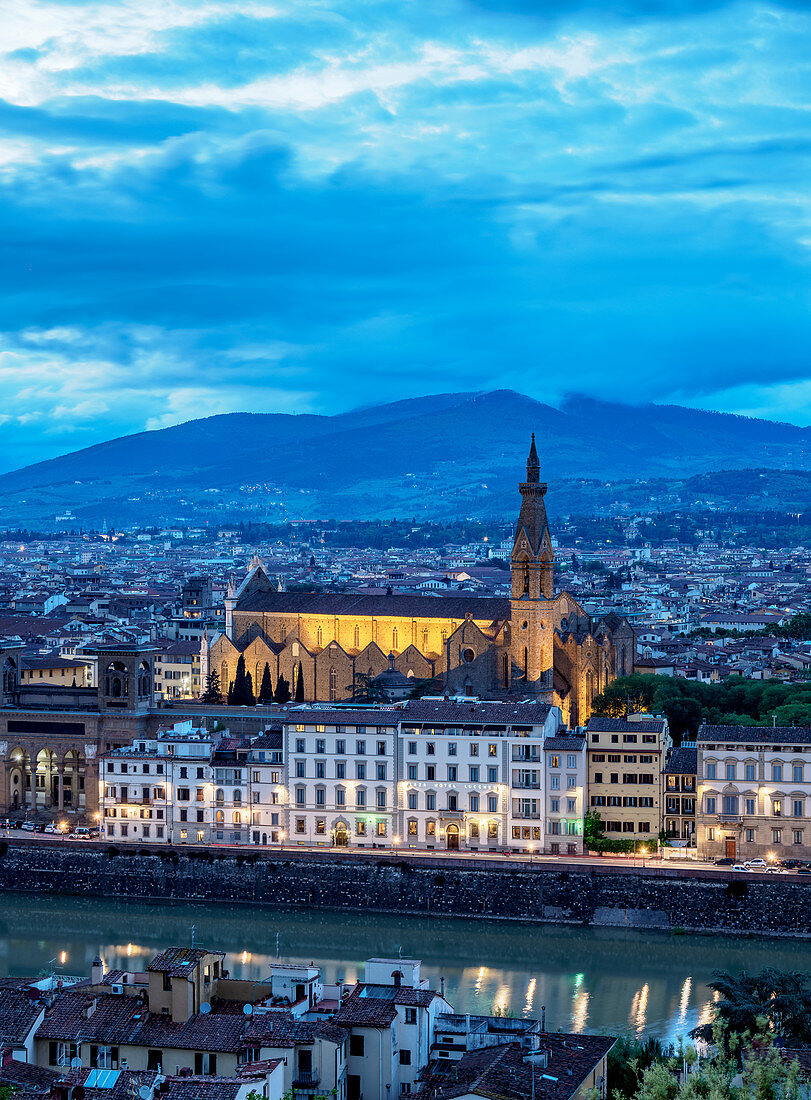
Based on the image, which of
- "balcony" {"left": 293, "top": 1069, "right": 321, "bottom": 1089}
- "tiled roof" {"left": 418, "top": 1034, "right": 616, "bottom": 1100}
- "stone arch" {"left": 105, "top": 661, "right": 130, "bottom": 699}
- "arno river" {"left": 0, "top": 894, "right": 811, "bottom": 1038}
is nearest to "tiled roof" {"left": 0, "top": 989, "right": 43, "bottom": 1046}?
"balcony" {"left": 293, "top": 1069, "right": 321, "bottom": 1089}

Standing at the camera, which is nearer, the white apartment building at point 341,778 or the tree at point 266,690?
the white apartment building at point 341,778

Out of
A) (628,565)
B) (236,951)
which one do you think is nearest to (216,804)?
(236,951)

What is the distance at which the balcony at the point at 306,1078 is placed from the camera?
24084 mm

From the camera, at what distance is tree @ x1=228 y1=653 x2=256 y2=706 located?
208 ft

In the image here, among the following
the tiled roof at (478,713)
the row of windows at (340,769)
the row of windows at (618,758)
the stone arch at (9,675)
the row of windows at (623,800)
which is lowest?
the row of windows at (623,800)

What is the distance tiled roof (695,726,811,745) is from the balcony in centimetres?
2324

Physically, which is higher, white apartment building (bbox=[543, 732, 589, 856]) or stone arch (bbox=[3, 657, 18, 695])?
stone arch (bbox=[3, 657, 18, 695])

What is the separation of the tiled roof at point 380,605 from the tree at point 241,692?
404cm

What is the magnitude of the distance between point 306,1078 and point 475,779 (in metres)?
22.9

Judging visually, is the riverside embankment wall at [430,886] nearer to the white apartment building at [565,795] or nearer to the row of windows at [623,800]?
the white apartment building at [565,795]

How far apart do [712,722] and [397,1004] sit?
3118 cm

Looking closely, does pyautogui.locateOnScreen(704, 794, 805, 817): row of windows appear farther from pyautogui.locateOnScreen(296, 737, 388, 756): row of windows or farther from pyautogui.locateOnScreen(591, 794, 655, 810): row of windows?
pyautogui.locateOnScreen(296, 737, 388, 756): row of windows

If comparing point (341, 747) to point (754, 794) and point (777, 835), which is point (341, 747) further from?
point (777, 835)

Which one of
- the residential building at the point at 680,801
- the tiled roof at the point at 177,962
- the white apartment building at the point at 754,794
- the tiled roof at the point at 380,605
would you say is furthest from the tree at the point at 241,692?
the tiled roof at the point at 177,962
